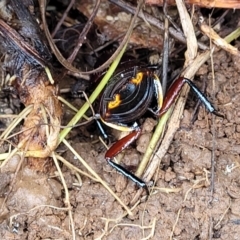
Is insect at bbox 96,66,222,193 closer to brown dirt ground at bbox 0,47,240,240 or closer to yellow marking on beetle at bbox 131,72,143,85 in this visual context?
yellow marking on beetle at bbox 131,72,143,85

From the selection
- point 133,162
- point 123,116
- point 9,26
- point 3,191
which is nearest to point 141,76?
point 123,116

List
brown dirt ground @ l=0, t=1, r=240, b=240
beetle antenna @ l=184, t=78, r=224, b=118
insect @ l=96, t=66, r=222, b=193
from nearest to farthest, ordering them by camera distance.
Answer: brown dirt ground @ l=0, t=1, r=240, b=240 → beetle antenna @ l=184, t=78, r=224, b=118 → insect @ l=96, t=66, r=222, b=193

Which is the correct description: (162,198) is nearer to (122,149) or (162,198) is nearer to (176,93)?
(122,149)

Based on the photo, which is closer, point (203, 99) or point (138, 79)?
point (203, 99)

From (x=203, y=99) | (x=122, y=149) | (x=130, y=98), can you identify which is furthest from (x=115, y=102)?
(x=203, y=99)

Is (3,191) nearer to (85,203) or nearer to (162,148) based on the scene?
(85,203)

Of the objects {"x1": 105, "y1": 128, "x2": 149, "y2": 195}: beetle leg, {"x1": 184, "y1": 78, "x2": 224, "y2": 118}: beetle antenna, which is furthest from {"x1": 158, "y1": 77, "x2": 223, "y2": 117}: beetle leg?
{"x1": 105, "y1": 128, "x2": 149, "y2": 195}: beetle leg

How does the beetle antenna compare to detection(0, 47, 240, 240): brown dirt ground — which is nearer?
detection(0, 47, 240, 240): brown dirt ground

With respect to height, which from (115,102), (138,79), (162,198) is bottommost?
(162,198)

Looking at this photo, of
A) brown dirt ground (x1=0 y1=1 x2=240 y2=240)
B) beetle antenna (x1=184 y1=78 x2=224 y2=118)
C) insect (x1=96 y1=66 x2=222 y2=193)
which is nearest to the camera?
brown dirt ground (x1=0 y1=1 x2=240 y2=240)
